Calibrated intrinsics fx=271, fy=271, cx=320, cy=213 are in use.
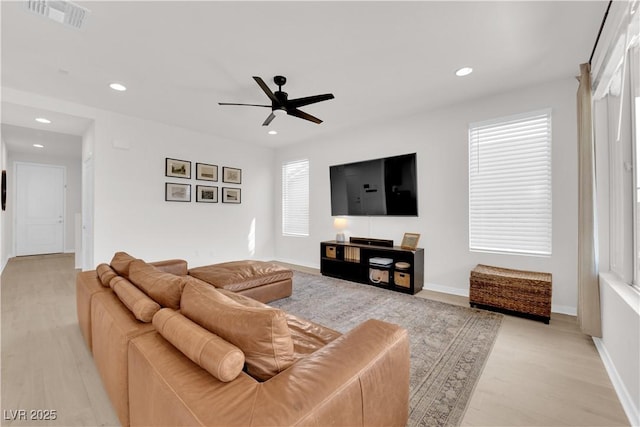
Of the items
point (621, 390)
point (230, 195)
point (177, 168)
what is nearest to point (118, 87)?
point (177, 168)

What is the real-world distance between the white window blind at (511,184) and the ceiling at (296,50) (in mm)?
526

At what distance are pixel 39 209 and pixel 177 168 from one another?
214 inches

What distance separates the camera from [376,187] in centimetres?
459

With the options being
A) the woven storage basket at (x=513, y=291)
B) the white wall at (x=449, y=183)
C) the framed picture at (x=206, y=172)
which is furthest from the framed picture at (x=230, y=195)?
the woven storage basket at (x=513, y=291)

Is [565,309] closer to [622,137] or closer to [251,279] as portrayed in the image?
[622,137]

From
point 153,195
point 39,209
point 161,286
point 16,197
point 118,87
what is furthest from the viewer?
point 39,209

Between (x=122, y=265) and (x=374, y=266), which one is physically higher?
(x=122, y=265)

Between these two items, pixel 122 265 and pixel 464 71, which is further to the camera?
pixel 464 71

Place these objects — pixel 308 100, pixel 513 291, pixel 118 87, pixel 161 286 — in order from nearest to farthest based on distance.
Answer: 1. pixel 161 286
2. pixel 308 100
3. pixel 513 291
4. pixel 118 87

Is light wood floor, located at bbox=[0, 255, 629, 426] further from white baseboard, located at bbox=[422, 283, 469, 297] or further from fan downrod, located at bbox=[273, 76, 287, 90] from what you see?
fan downrod, located at bbox=[273, 76, 287, 90]

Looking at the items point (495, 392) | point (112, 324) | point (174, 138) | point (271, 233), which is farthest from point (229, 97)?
point (495, 392)

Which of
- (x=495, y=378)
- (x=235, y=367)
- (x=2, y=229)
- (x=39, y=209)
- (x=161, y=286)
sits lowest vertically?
(x=495, y=378)

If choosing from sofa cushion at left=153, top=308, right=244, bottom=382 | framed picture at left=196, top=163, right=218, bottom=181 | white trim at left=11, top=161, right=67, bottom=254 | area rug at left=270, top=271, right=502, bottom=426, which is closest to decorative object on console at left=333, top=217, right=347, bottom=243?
area rug at left=270, top=271, right=502, bottom=426

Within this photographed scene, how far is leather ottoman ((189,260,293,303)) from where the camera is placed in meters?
3.06
